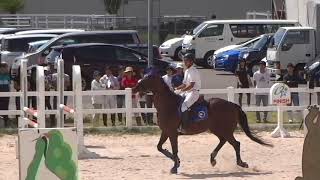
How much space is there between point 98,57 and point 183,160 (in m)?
12.9

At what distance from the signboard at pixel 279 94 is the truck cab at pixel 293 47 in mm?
13709

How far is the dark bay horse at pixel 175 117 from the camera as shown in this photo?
592 inches

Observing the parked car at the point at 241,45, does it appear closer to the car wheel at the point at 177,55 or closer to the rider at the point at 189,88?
the car wheel at the point at 177,55

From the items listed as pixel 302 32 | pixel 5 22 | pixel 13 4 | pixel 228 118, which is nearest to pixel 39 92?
pixel 228 118

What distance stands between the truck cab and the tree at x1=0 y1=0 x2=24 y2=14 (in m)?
29.3

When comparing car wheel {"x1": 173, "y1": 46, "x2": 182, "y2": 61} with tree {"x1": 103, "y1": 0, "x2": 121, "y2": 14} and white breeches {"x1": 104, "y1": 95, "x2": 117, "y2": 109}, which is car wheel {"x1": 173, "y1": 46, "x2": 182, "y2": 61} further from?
white breeches {"x1": 104, "y1": 95, "x2": 117, "y2": 109}

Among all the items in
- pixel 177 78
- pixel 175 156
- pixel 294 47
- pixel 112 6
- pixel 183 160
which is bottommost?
pixel 183 160

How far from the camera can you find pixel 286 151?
1792 cm

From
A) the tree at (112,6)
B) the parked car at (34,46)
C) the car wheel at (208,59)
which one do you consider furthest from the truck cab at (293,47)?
the tree at (112,6)

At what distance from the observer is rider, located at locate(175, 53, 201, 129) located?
15.0 meters

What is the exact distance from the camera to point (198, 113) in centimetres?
1538

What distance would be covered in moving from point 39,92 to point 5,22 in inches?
1672

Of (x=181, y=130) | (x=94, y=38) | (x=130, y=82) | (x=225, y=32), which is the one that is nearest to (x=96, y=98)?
(x=130, y=82)

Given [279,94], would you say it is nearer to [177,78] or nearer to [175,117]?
[177,78]
